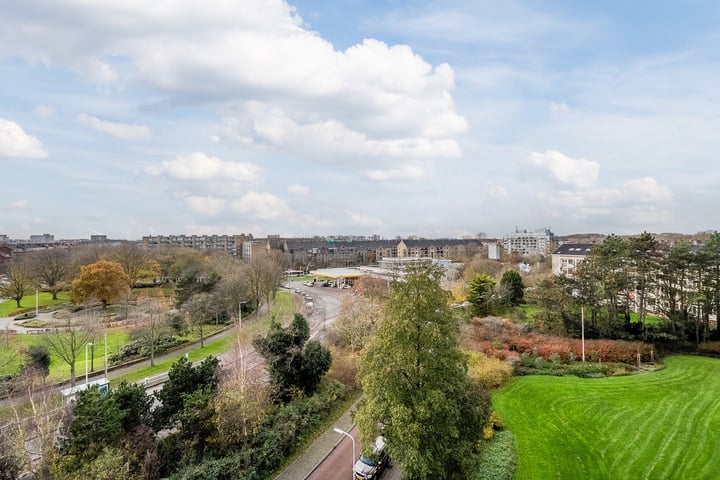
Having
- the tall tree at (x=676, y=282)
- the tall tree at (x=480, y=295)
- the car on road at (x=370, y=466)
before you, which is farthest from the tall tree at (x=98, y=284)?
the tall tree at (x=676, y=282)

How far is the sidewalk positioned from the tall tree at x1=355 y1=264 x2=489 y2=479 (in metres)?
5.92

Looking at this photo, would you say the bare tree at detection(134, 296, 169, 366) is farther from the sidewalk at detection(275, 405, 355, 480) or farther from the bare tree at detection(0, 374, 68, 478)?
the sidewalk at detection(275, 405, 355, 480)

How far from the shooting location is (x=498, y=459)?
661 inches

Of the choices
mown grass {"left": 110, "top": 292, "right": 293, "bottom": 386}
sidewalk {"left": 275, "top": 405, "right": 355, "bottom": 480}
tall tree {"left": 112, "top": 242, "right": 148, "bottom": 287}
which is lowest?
sidewalk {"left": 275, "top": 405, "right": 355, "bottom": 480}

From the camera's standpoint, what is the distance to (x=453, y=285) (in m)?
51.2

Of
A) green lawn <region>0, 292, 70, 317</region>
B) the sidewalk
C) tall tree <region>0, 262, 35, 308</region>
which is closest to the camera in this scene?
the sidewalk

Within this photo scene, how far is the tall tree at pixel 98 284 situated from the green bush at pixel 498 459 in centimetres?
4576

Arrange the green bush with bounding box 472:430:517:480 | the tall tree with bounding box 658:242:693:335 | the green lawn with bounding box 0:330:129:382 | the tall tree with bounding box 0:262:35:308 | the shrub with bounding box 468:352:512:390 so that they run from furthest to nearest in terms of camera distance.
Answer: the tall tree with bounding box 0:262:35:308, the tall tree with bounding box 658:242:693:335, the green lawn with bounding box 0:330:129:382, the shrub with bounding box 468:352:512:390, the green bush with bounding box 472:430:517:480

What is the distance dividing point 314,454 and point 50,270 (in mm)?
58222

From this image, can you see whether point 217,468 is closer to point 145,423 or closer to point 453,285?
point 145,423

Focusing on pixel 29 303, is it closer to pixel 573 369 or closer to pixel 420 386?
pixel 420 386

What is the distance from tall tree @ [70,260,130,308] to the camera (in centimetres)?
4672

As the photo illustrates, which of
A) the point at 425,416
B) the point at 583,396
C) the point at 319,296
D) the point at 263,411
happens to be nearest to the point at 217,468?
the point at 263,411

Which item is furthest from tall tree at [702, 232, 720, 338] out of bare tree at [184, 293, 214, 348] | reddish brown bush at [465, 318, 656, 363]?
bare tree at [184, 293, 214, 348]
